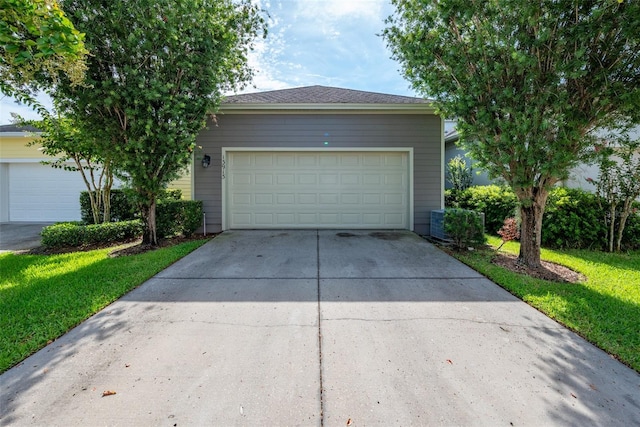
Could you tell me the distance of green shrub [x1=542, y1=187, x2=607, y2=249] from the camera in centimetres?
603

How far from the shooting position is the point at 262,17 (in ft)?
22.0

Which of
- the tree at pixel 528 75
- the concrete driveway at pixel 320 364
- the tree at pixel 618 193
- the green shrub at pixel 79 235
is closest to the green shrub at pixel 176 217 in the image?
Answer: the green shrub at pixel 79 235

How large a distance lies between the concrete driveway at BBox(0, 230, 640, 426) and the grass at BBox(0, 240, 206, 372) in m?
0.21

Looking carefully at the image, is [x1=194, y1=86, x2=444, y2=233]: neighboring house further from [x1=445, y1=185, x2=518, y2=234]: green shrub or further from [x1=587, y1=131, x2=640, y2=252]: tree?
[x1=587, y1=131, x2=640, y2=252]: tree

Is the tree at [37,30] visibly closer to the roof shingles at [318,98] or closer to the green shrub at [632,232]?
the roof shingles at [318,98]

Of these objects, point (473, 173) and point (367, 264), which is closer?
point (367, 264)

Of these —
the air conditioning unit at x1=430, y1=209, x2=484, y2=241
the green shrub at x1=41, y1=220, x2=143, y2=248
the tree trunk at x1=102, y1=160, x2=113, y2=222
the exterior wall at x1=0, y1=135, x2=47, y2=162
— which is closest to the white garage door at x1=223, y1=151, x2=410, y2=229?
the air conditioning unit at x1=430, y1=209, x2=484, y2=241

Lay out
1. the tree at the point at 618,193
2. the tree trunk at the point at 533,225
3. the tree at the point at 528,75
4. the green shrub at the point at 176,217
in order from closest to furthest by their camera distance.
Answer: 1. the tree at the point at 528,75
2. the tree trunk at the point at 533,225
3. the tree at the point at 618,193
4. the green shrub at the point at 176,217

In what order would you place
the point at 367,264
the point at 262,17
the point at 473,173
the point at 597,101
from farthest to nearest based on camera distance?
the point at 473,173 → the point at 262,17 → the point at 367,264 → the point at 597,101

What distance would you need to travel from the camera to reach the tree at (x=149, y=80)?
191 inches

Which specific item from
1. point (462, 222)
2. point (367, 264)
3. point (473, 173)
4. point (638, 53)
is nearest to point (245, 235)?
→ point (367, 264)

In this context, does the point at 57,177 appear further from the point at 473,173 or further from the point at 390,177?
the point at 473,173

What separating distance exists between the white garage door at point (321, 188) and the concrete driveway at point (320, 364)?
13.6ft

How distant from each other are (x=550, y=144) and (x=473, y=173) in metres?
7.33
